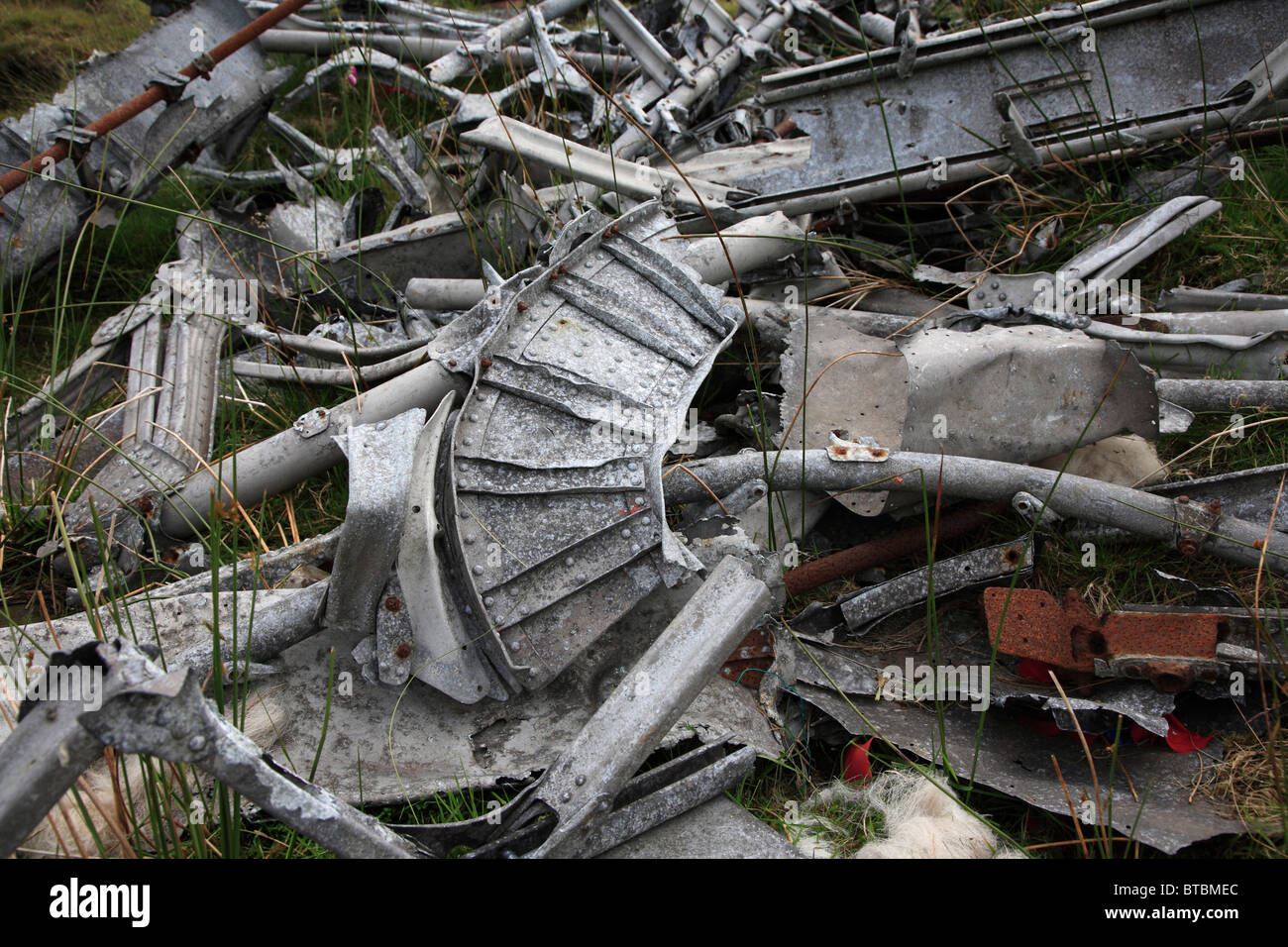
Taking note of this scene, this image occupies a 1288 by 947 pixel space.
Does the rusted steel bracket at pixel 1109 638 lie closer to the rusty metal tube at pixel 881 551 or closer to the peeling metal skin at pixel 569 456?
the rusty metal tube at pixel 881 551

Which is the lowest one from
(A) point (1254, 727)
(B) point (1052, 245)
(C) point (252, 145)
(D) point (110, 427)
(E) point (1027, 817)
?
(E) point (1027, 817)

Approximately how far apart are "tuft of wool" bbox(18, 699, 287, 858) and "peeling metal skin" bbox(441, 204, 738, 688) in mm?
696

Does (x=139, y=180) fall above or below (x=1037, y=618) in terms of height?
above

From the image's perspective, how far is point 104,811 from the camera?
1844 millimetres

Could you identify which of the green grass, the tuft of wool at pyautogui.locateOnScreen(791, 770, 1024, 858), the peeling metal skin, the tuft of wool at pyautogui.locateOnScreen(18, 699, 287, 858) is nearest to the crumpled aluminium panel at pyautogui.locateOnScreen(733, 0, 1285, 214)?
the peeling metal skin

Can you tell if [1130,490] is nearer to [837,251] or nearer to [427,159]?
[837,251]

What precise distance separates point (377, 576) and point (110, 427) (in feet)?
5.33

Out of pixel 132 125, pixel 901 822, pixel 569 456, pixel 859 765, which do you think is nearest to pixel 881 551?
pixel 859 765

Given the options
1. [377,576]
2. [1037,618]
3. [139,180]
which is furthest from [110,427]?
[1037,618]

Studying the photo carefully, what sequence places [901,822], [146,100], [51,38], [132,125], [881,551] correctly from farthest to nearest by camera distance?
1. [51,38]
2. [132,125]
3. [146,100]
4. [881,551]
5. [901,822]

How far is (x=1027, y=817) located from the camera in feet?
7.00

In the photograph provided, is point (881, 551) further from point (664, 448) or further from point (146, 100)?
point (146, 100)

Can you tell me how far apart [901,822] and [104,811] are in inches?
65.8

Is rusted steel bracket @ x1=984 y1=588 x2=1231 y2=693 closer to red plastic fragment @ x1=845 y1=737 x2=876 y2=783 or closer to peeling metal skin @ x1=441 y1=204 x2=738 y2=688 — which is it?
red plastic fragment @ x1=845 y1=737 x2=876 y2=783
